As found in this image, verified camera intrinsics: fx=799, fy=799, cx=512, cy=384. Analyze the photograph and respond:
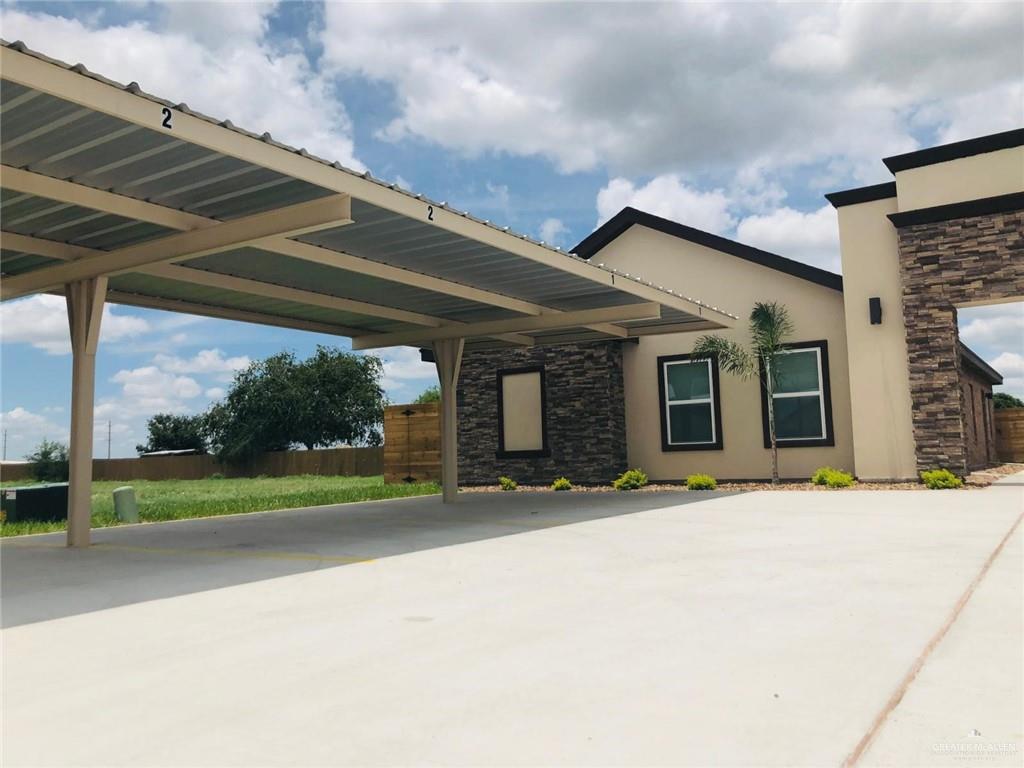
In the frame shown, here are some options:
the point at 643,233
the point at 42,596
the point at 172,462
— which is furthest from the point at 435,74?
the point at 172,462

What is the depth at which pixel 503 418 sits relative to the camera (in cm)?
2012

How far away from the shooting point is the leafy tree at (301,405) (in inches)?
1714

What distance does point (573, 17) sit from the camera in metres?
9.71

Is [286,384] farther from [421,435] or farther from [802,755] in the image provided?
[802,755]

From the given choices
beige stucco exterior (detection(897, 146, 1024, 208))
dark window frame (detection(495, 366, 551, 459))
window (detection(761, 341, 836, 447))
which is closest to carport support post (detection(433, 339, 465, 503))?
dark window frame (detection(495, 366, 551, 459))

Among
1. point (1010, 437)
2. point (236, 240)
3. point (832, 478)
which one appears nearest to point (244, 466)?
point (832, 478)

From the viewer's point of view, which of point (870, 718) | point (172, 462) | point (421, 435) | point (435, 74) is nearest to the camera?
point (870, 718)

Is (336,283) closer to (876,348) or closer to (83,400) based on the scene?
(83,400)

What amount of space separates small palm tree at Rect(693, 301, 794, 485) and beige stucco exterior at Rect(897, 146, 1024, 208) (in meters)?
3.22

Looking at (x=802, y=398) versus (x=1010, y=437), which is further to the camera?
(x=1010, y=437)

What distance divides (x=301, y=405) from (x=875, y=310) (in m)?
33.7

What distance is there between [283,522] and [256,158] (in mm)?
6928

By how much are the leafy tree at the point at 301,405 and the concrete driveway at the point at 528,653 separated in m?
35.5

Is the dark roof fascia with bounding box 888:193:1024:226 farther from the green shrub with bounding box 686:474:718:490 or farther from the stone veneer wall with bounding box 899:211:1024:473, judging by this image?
the green shrub with bounding box 686:474:718:490
